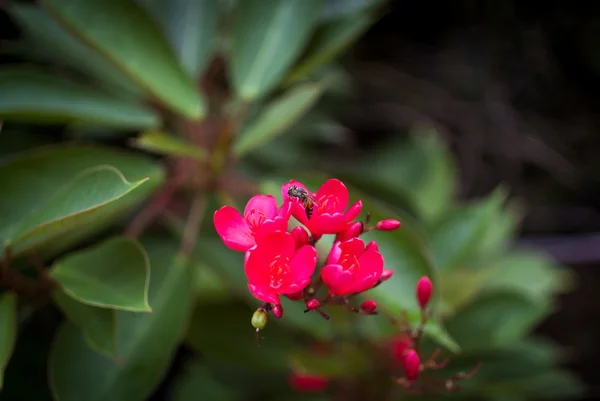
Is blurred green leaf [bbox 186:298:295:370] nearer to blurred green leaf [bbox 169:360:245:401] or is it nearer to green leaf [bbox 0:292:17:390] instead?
blurred green leaf [bbox 169:360:245:401]

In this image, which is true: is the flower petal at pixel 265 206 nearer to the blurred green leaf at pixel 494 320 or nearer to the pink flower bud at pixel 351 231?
the pink flower bud at pixel 351 231

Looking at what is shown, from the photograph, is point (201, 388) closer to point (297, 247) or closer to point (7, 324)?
point (7, 324)

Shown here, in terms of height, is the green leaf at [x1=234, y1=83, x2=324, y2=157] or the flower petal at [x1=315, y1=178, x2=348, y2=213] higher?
the flower petal at [x1=315, y1=178, x2=348, y2=213]

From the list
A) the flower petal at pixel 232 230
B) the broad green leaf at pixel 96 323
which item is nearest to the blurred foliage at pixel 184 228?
the broad green leaf at pixel 96 323

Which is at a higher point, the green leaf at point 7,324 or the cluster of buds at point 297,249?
the cluster of buds at point 297,249

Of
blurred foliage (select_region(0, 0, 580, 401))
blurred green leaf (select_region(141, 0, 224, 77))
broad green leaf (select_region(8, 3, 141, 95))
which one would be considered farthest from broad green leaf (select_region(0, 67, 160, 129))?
blurred green leaf (select_region(141, 0, 224, 77))

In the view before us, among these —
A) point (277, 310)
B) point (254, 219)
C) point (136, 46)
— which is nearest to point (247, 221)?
point (254, 219)
